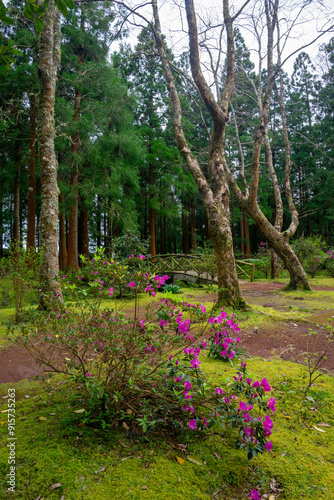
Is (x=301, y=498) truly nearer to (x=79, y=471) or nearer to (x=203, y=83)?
(x=79, y=471)

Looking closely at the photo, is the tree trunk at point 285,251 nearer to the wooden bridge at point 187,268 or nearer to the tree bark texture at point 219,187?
the tree bark texture at point 219,187

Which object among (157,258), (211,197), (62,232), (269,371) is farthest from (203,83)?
(62,232)

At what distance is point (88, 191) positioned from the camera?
487 inches

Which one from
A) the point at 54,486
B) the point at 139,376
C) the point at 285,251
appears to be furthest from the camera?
the point at 285,251

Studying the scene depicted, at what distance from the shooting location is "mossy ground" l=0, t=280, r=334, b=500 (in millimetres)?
1469

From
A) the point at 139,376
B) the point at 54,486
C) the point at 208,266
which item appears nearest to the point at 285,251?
the point at 208,266

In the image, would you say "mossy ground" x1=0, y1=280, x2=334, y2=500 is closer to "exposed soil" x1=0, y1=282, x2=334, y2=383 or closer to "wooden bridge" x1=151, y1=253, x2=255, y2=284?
"exposed soil" x1=0, y1=282, x2=334, y2=383

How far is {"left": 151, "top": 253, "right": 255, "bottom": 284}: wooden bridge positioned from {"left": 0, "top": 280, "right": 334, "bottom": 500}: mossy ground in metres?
9.14

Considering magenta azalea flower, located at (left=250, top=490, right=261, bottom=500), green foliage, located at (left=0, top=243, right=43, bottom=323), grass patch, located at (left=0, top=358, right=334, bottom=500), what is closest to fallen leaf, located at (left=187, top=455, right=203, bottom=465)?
grass patch, located at (left=0, top=358, right=334, bottom=500)

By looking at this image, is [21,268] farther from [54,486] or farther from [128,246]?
[128,246]

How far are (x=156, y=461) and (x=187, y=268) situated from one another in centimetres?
1167

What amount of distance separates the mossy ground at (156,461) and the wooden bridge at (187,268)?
9143 mm

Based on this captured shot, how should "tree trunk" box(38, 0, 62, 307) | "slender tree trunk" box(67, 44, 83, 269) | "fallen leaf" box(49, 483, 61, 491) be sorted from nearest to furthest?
1. "fallen leaf" box(49, 483, 61, 491)
2. "tree trunk" box(38, 0, 62, 307)
3. "slender tree trunk" box(67, 44, 83, 269)

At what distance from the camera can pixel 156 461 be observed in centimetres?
166
